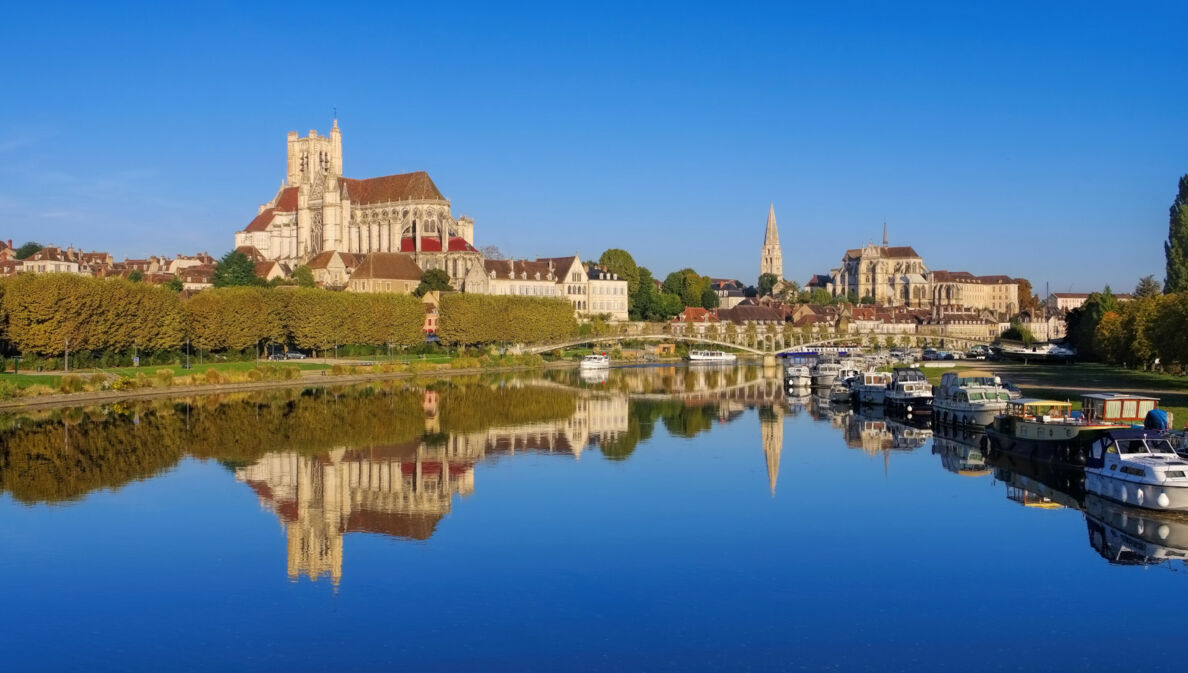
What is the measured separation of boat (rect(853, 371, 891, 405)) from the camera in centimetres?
5803

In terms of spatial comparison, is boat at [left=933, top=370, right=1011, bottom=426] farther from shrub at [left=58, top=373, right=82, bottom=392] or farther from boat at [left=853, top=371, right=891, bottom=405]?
shrub at [left=58, top=373, right=82, bottom=392]

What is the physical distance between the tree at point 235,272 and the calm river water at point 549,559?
77.2m

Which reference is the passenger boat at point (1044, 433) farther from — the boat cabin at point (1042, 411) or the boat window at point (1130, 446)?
the boat window at point (1130, 446)

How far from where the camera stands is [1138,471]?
25828 mm

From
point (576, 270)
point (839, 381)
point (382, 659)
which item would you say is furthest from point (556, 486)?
point (576, 270)

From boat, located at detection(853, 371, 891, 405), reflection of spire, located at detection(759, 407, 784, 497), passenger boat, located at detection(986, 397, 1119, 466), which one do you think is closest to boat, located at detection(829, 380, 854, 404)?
boat, located at detection(853, 371, 891, 405)

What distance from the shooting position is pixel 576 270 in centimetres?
13188

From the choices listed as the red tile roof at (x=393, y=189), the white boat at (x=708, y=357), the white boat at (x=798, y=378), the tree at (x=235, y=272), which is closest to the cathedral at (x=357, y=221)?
the red tile roof at (x=393, y=189)

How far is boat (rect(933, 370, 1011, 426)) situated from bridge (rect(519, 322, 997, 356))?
173ft

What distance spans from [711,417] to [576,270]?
81173mm

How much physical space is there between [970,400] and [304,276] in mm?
89995

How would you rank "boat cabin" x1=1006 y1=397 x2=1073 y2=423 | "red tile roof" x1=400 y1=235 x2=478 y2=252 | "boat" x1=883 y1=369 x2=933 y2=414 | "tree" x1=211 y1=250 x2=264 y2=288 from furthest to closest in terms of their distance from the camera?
1. "red tile roof" x1=400 y1=235 x2=478 y2=252
2. "tree" x1=211 y1=250 x2=264 y2=288
3. "boat" x1=883 y1=369 x2=933 y2=414
4. "boat cabin" x1=1006 y1=397 x2=1073 y2=423

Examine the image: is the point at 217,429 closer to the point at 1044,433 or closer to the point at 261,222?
the point at 1044,433

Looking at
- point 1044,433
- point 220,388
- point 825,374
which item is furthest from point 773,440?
point 825,374
